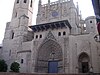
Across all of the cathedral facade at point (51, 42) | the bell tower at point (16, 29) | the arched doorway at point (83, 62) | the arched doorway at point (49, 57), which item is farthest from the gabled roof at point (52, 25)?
the arched doorway at point (83, 62)

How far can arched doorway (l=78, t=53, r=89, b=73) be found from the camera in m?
20.4

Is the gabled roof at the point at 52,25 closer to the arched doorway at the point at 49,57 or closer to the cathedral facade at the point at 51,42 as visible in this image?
the cathedral facade at the point at 51,42

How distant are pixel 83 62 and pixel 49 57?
536 centimetres

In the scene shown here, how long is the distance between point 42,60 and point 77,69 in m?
5.87

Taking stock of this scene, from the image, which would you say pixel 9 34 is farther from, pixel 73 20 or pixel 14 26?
pixel 73 20

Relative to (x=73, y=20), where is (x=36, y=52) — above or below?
below

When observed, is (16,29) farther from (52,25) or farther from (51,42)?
(51,42)

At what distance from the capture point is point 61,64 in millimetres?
21453

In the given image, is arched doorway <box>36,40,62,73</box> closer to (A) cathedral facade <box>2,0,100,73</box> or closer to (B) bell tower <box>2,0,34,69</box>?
(A) cathedral facade <box>2,0,100,73</box>

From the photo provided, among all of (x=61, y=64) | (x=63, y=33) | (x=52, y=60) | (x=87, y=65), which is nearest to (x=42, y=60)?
(x=52, y=60)

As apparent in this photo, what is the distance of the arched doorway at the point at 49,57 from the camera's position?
73.0 ft

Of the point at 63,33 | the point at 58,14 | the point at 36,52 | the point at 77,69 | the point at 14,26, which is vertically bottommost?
the point at 77,69

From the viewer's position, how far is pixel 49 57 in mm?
23078

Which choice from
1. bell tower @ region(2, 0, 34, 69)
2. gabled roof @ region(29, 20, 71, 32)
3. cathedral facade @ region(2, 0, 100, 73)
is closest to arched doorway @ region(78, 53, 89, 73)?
cathedral facade @ region(2, 0, 100, 73)
